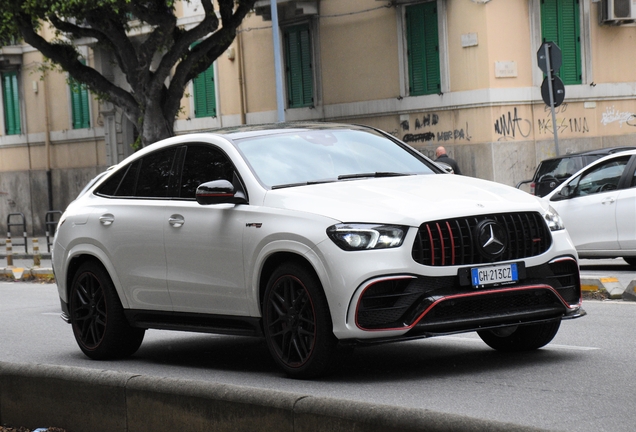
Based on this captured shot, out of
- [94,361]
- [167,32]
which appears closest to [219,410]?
[94,361]

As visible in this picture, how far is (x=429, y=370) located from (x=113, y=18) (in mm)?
19193

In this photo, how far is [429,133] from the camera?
25922 mm

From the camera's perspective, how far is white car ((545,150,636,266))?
14.6 meters

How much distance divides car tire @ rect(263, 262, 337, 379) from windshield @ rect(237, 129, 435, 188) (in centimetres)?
81

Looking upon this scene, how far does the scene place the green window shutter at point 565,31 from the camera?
2520 cm

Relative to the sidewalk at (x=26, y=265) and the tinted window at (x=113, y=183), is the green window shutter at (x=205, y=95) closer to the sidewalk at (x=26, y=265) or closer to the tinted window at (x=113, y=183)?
the sidewalk at (x=26, y=265)

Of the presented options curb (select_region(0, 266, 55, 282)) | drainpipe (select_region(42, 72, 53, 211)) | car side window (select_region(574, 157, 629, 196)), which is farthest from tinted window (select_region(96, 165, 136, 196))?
drainpipe (select_region(42, 72, 53, 211))

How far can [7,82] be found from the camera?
38281 millimetres

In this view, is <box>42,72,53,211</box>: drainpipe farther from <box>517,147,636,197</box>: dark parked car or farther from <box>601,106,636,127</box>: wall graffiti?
<box>517,147,636,197</box>: dark parked car

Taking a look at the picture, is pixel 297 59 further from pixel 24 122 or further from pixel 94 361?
pixel 94 361

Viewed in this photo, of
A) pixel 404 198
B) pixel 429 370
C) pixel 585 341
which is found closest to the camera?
pixel 404 198

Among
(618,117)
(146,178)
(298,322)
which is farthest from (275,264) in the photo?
(618,117)

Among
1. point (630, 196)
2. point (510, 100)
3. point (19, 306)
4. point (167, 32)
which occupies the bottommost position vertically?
point (19, 306)

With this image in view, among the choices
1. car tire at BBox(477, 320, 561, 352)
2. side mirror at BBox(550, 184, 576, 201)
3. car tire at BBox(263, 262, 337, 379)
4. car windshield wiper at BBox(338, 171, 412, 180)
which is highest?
car windshield wiper at BBox(338, 171, 412, 180)
